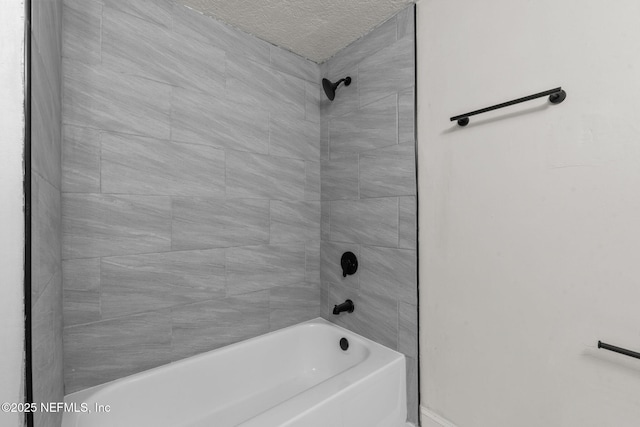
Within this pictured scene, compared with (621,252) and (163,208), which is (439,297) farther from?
(163,208)

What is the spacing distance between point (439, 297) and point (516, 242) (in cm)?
43

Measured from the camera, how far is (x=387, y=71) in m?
1.62

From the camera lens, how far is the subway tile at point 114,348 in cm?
123

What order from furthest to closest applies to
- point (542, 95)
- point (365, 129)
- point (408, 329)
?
1. point (365, 129)
2. point (408, 329)
3. point (542, 95)

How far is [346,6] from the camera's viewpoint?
151 centimetres

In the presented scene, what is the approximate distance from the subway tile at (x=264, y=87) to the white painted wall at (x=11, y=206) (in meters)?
1.14

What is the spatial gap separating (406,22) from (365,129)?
57cm

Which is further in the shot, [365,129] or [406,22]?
[365,129]

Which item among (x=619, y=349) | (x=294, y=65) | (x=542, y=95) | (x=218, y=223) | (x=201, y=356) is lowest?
(x=201, y=356)

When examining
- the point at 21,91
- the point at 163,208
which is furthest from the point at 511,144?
the point at 163,208

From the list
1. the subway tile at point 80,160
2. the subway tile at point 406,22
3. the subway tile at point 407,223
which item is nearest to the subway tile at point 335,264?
the subway tile at point 407,223

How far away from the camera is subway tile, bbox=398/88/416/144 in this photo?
149 cm

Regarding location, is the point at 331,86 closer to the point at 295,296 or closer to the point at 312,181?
the point at 312,181

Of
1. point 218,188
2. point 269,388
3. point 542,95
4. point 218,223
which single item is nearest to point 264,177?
point 218,188
